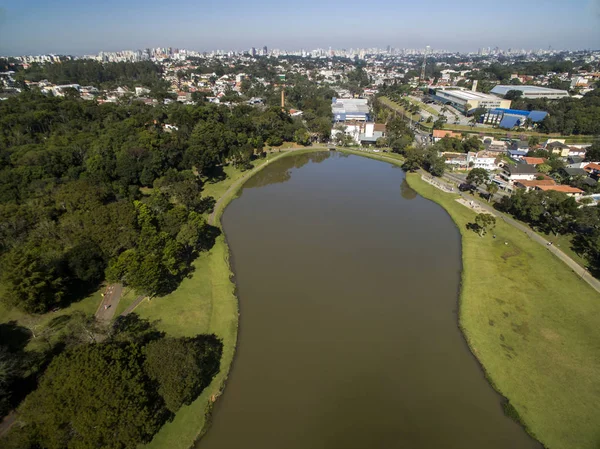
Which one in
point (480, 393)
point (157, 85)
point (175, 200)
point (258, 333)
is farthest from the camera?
point (157, 85)

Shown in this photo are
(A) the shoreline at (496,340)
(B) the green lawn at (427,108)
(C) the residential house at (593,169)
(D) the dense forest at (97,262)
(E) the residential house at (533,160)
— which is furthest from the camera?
(B) the green lawn at (427,108)

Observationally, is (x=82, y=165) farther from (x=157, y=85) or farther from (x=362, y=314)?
(x=157, y=85)

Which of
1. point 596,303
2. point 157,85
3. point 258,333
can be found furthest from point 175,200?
point 157,85

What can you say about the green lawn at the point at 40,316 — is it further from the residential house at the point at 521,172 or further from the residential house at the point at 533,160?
the residential house at the point at 533,160

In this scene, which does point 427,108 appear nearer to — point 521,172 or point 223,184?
point 521,172

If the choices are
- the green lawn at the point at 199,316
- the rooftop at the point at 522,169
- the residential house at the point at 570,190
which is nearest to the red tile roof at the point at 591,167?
the rooftop at the point at 522,169

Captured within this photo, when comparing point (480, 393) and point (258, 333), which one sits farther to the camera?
point (258, 333)
